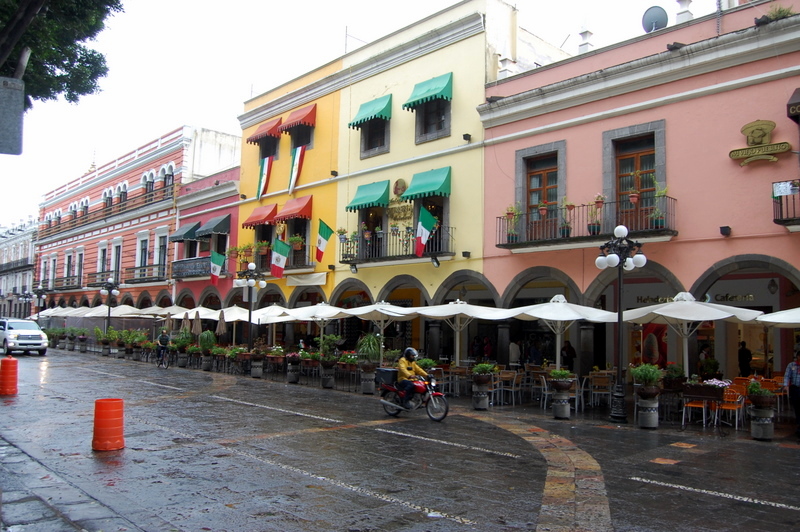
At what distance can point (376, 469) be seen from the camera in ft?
27.9

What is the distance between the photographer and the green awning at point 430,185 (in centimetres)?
2084

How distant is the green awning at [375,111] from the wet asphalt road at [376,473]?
12309 mm

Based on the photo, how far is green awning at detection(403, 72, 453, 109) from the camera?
828 inches

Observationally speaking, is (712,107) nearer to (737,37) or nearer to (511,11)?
(737,37)

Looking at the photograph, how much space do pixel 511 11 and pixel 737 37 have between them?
839cm

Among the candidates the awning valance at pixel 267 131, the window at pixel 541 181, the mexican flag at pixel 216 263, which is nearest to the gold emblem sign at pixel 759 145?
the window at pixel 541 181

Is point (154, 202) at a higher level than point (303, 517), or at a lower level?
higher

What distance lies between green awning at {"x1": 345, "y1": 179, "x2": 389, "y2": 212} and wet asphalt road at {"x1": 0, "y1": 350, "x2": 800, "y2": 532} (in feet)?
33.1

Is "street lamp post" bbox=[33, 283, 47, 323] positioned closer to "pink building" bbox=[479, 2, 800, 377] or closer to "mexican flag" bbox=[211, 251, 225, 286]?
"mexican flag" bbox=[211, 251, 225, 286]

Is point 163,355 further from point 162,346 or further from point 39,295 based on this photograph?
point 39,295

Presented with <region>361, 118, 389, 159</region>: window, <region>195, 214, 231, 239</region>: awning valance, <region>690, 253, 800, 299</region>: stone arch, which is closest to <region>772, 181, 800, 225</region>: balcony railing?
<region>690, 253, 800, 299</region>: stone arch

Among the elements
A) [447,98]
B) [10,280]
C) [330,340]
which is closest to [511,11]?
[447,98]

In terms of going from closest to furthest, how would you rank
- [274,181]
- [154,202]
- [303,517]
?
[303,517] < [274,181] < [154,202]

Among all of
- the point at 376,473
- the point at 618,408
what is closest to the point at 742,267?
the point at 618,408
